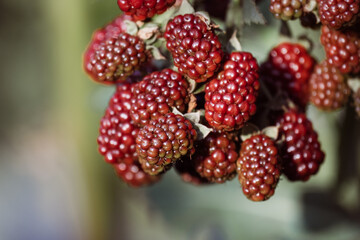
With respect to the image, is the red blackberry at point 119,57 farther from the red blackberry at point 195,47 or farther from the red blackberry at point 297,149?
the red blackberry at point 297,149

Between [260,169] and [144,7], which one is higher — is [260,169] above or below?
below

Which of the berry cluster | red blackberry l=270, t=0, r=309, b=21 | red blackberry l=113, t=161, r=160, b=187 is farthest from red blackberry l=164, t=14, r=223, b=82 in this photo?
red blackberry l=113, t=161, r=160, b=187

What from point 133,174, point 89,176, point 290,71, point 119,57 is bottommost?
point 89,176

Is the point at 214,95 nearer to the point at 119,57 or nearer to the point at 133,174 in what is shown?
the point at 119,57

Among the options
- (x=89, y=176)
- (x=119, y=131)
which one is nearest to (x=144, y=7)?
(x=119, y=131)

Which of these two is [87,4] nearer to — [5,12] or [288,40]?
[288,40]

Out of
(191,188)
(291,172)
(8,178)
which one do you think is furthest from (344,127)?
(8,178)

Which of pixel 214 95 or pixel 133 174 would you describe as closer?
pixel 214 95

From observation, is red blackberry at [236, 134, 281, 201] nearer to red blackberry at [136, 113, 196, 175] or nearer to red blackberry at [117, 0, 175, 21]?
red blackberry at [136, 113, 196, 175]
